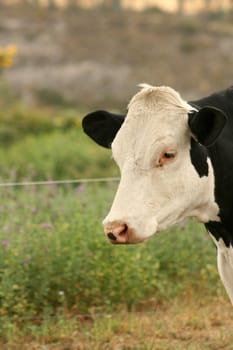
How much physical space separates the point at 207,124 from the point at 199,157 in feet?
0.65

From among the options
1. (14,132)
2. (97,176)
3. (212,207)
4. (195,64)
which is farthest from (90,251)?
(195,64)

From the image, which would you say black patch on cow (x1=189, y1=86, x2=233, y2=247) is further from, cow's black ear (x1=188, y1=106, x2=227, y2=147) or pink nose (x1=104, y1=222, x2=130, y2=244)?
pink nose (x1=104, y1=222, x2=130, y2=244)

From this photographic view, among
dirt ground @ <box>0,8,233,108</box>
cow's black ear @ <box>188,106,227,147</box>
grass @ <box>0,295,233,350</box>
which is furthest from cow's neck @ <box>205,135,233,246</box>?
dirt ground @ <box>0,8,233,108</box>

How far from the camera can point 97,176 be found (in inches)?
615

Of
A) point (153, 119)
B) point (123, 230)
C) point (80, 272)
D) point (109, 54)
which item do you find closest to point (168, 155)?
point (153, 119)

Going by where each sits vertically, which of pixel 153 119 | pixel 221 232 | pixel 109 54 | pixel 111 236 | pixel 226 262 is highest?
pixel 153 119

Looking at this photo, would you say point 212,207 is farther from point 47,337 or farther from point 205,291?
point 205,291

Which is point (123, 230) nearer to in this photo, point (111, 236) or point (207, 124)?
point (111, 236)

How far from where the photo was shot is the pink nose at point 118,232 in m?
2.96

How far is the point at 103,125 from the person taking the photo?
358 centimetres

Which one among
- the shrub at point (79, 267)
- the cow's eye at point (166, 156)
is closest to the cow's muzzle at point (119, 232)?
the cow's eye at point (166, 156)

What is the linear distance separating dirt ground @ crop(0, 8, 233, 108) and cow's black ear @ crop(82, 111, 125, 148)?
31.5 m

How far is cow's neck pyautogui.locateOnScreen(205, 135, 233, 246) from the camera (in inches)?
135

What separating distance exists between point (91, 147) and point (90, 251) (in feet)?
38.0
